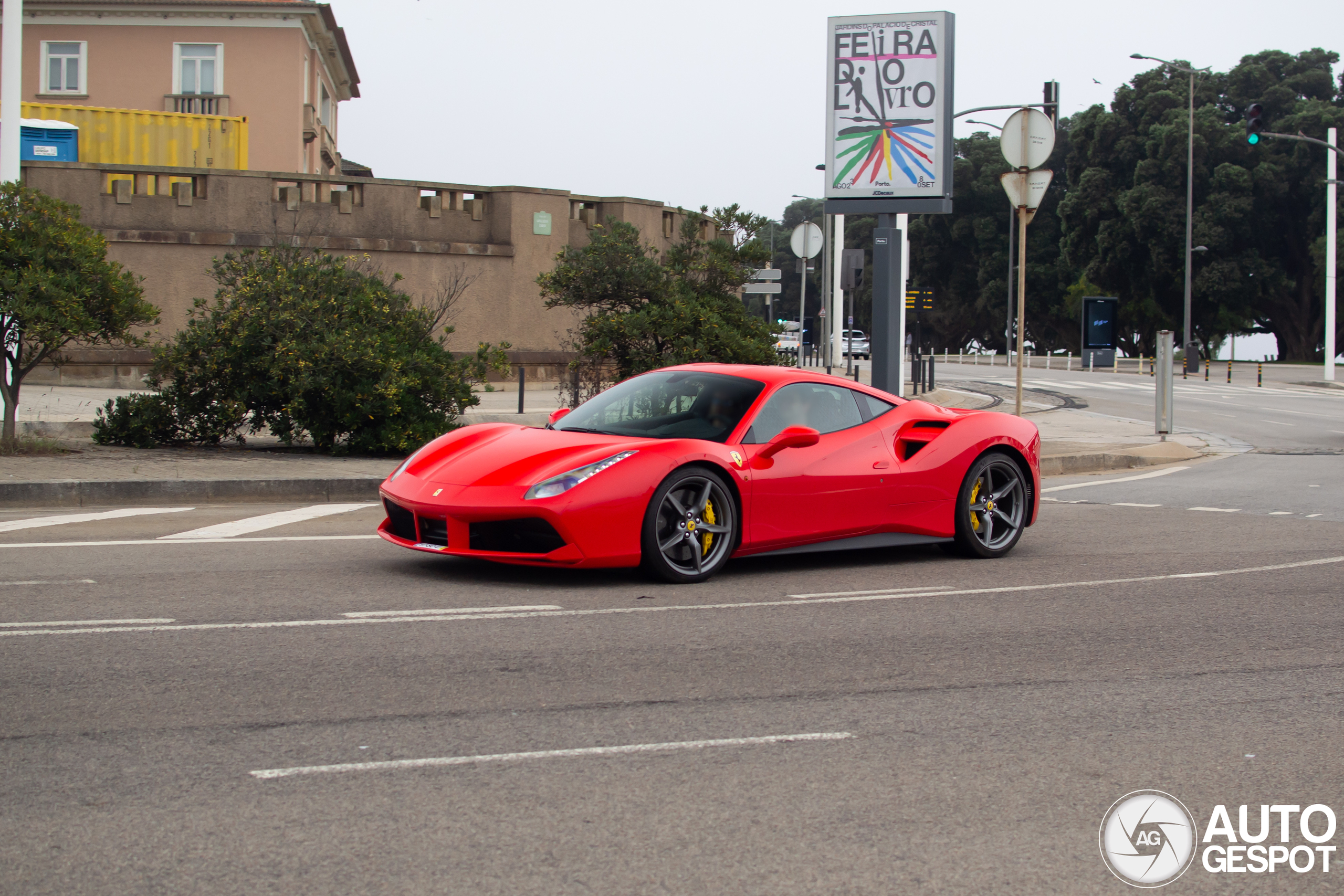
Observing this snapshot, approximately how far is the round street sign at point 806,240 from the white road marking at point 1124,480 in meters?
15.7

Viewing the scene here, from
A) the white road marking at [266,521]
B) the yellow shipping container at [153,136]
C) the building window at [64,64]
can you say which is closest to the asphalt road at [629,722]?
the white road marking at [266,521]

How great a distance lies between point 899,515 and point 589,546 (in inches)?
88.9

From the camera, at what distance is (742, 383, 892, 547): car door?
310 inches

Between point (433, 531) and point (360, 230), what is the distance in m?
22.2

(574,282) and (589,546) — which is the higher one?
(574,282)

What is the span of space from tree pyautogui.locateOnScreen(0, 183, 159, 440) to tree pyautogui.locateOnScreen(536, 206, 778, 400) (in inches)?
194

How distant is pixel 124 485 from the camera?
1147 centimetres

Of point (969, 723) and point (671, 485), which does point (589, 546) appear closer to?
point (671, 485)

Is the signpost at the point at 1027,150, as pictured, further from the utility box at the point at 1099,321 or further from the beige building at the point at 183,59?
the utility box at the point at 1099,321

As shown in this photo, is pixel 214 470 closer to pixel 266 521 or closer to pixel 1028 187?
pixel 266 521

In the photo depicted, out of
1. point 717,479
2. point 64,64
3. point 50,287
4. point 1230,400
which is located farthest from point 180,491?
point 64,64

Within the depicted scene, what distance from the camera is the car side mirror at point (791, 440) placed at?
308 inches

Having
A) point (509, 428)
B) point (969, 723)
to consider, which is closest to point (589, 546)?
point (509, 428)

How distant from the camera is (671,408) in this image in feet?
27.0
